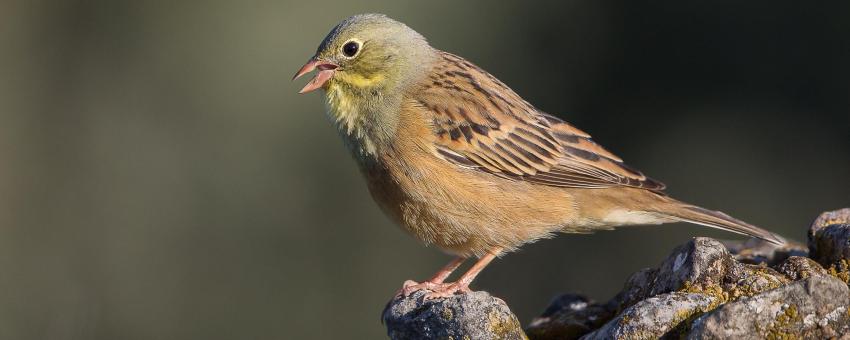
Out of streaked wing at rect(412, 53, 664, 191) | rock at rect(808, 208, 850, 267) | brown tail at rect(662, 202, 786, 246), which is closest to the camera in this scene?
rock at rect(808, 208, 850, 267)

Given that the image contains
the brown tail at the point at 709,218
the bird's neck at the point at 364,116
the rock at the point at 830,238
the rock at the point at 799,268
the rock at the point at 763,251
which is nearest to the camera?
the rock at the point at 799,268

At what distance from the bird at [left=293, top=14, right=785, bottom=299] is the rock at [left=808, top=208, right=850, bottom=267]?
2.21 ft

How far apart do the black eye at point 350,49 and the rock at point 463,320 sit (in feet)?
6.88

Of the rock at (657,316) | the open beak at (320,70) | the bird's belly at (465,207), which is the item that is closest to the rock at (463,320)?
the rock at (657,316)

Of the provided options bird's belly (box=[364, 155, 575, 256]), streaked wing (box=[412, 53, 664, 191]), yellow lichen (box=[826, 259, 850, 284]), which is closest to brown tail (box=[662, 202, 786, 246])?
streaked wing (box=[412, 53, 664, 191])

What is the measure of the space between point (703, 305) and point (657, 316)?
197mm

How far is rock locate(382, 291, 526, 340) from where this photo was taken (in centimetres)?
454

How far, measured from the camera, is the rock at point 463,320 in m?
4.54

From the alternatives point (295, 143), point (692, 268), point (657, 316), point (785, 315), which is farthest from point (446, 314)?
point (295, 143)

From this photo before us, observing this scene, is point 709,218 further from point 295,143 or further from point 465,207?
point 295,143

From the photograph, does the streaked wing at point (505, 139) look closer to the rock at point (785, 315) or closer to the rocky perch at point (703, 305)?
the rocky perch at point (703, 305)

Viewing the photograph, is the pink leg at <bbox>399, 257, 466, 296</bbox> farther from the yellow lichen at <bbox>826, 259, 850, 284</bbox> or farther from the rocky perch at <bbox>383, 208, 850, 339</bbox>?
the yellow lichen at <bbox>826, 259, 850, 284</bbox>

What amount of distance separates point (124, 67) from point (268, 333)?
3.29 meters

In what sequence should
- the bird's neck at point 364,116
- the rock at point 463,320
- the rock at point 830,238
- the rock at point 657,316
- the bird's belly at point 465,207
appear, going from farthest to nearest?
1. the bird's neck at point 364,116
2. the bird's belly at point 465,207
3. the rock at point 830,238
4. the rock at point 463,320
5. the rock at point 657,316
